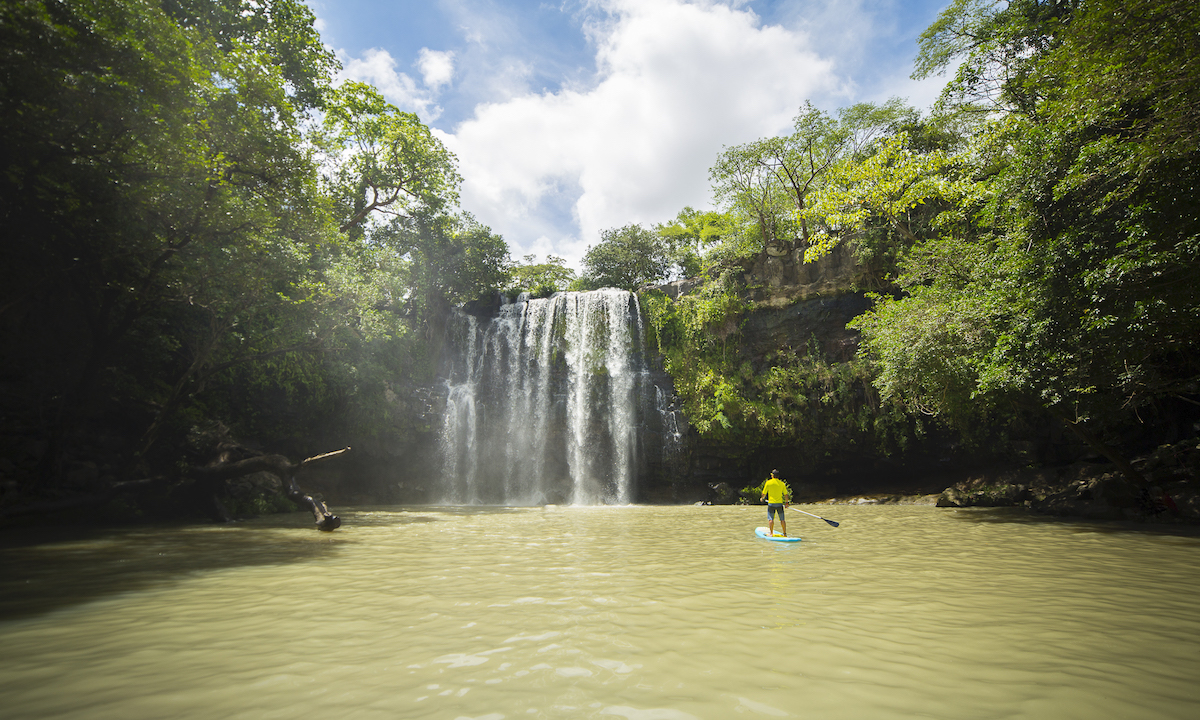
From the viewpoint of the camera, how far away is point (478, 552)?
7.83 m

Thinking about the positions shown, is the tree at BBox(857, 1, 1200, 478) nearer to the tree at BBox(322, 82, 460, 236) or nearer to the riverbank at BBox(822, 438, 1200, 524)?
the riverbank at BBox(822, 438, 1200, 524)

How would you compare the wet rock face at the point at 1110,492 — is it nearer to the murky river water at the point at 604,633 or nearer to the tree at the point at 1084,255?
→ the tree at the point at 1084,255

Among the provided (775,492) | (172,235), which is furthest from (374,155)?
(775,492)

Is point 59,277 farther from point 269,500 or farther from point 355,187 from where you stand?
point 355,187

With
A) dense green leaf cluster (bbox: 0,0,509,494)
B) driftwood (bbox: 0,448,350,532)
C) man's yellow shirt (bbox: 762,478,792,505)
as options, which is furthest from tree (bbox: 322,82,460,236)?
man's yellow shirt (bbox: 762,478,792,505)

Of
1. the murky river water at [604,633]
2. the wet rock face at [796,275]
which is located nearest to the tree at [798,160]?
the wet rock face at [796,275]

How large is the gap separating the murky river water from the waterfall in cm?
1469

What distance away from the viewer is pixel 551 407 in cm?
2345

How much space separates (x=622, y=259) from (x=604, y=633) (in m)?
32.1

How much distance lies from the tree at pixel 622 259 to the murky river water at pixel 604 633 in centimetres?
2838

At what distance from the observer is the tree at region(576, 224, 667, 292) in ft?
114

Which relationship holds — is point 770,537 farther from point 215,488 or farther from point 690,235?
point 690,235

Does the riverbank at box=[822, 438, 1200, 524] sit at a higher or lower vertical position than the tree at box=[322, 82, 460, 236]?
Answer: lower

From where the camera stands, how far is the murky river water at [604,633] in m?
2.68
